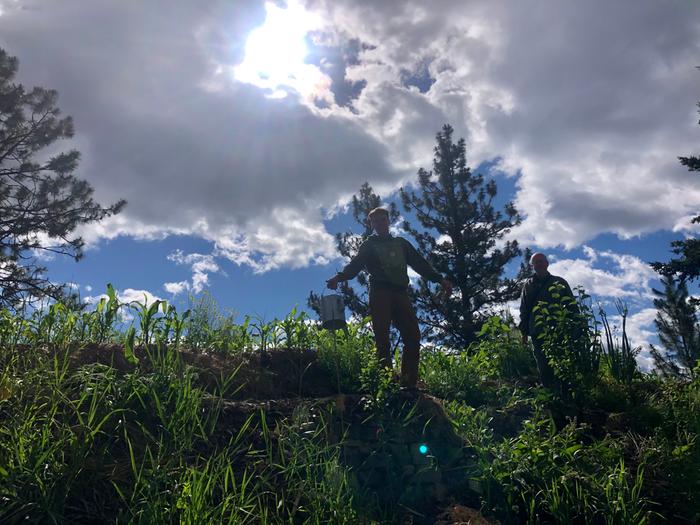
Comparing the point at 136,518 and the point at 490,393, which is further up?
the point at 490,393

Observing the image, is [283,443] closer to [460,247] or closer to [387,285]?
[387,285]

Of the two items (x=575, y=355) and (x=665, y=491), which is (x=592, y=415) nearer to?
(x=575, y=355)

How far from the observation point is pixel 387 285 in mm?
5809

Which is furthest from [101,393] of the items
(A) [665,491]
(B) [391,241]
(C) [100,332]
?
(A) [665,491]

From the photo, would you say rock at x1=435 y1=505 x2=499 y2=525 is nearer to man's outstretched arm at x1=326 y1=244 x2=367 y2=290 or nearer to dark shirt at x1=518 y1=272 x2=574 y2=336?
man's outstretched arm at x1=326 y1=244 x2=367 y2=290

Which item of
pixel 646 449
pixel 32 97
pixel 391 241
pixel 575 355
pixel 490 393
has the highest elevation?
pixel 32 97

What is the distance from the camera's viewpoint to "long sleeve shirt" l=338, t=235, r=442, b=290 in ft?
19.1

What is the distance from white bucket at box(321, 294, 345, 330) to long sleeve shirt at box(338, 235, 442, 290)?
0.88 m

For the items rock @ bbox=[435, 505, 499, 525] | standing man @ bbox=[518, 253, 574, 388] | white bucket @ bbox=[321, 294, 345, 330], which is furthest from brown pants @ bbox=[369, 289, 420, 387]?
rock @ bbox=[435, 505, 499, 525]

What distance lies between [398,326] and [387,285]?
46cm

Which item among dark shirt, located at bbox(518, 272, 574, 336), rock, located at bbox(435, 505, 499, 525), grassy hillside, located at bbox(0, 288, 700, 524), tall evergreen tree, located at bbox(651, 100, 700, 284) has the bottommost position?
rock, located at bbox(435, 505, 499, 525)

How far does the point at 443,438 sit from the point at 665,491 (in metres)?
1.62

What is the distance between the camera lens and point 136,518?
103 inches


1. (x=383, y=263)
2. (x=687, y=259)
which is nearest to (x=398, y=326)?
(x=383, y=263)
